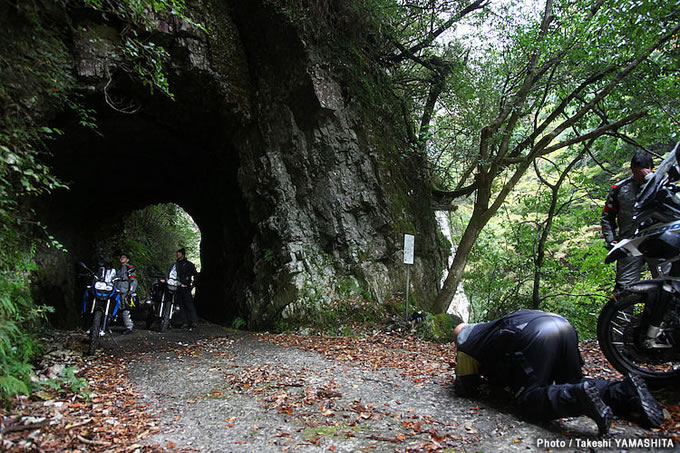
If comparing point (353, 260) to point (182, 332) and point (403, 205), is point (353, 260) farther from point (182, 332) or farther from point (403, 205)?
point (182, 332)

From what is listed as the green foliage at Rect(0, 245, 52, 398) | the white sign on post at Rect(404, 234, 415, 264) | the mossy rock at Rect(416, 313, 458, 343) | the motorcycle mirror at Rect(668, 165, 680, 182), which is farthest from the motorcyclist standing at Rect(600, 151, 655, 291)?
the green foliage at Rect(0, 245, 52, 398)

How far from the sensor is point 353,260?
344 inches

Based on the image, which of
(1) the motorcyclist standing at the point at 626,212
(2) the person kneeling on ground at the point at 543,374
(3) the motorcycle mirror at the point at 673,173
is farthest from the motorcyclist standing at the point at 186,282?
(3) the motorcycle mirror at the point at 673,173

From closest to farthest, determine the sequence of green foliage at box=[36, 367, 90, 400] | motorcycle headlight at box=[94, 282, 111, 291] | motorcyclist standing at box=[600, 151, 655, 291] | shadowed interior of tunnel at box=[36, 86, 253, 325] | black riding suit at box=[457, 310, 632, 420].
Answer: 1. black riding suit at box=[457, 310, 632, 420]
2. green foliage at box=[36, 367, 90, 400]
3. motorcyclist standing at box=[600, 151, 655, 291]
4. motorcycle headlight at box=[94, 282, 111, 291]
5. shadowed interior of tunnel at box=[36, 86, 253, 325]

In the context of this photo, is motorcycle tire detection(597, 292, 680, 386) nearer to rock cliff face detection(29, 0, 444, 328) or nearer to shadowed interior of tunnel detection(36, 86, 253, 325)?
rock cliff face detection(29, 0, 444, 328)

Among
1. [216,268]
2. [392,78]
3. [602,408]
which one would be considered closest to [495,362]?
[602,408]

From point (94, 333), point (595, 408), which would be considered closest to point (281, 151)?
point (94, 333)

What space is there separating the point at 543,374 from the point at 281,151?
8.10m

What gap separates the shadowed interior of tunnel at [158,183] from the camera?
31.7ft

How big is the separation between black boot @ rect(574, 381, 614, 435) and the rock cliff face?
6195 mm

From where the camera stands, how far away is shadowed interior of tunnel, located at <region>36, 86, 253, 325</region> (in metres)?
9.67

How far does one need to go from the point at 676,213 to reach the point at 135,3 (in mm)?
→ 6204

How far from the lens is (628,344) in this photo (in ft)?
9.59

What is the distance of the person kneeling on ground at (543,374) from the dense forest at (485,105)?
143 inches
